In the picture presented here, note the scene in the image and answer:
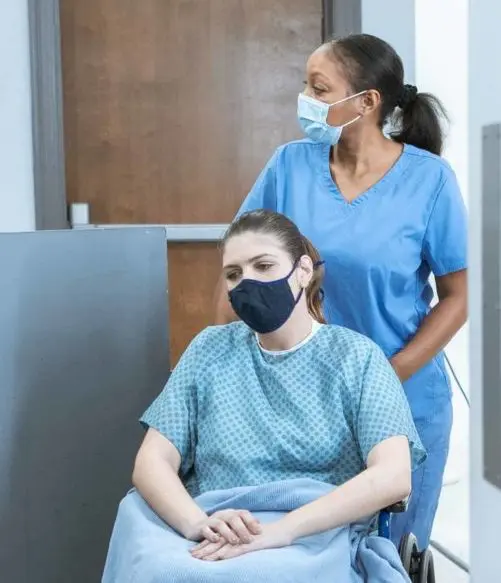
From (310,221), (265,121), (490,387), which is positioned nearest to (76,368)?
(310,221)

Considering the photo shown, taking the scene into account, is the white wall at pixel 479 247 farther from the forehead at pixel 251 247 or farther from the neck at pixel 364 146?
the neck at pixel 364 146

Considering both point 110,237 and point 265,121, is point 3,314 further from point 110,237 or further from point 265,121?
point 265,121

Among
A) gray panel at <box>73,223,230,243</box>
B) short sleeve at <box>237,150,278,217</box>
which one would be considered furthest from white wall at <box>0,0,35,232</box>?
short sleeve at <box>237,150,278,217</box>

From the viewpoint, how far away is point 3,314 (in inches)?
79.0

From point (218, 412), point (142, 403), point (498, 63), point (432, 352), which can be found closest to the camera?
point (498, 63)

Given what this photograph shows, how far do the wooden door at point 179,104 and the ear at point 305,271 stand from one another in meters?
1.46

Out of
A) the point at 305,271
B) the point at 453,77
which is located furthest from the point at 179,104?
the point at 305,271

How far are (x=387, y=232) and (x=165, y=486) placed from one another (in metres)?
0.68

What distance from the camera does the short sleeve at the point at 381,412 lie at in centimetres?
164

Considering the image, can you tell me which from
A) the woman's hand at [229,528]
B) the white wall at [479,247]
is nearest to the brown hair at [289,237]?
the woman's hand at [229,528]

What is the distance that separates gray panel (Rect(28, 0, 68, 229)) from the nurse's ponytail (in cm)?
134

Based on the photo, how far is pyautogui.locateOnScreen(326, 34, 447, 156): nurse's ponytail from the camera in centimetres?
193

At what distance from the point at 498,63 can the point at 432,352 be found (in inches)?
32.8

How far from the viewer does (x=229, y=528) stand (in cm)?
152
